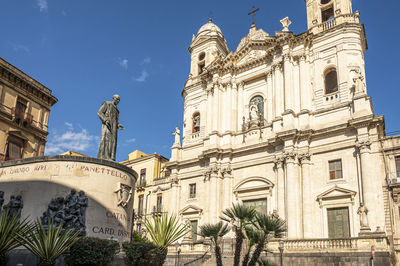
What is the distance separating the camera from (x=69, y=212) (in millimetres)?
9547

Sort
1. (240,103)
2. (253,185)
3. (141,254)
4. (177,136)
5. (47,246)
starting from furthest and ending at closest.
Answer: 1. (177,136)
2. (240,103)
3. (253,185)
4. (141,254)
5. (47,246)

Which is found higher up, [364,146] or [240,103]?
[240,103]

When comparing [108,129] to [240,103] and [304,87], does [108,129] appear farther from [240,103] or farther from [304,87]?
[240,103]

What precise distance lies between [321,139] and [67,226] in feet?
55.5

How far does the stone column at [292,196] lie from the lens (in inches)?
820

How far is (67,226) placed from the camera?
9.30m

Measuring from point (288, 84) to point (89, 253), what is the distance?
1931 centimetres

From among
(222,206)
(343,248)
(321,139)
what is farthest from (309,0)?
(343,248)

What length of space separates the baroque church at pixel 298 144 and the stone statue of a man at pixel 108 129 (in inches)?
326

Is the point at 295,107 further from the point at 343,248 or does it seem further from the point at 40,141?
the point at 40,141

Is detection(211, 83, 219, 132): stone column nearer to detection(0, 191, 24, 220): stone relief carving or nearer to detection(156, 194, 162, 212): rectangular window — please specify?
detection(156, 194, 162, 212): rectangular window

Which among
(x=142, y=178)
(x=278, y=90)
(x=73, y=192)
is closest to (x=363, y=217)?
(x=278, y=90)

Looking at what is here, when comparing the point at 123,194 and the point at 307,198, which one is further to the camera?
the point at 307,198

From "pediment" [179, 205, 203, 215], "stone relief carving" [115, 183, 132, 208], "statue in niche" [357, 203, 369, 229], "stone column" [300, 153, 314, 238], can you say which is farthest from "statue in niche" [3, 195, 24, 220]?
"pediment" [179, 205, 203, 215]
